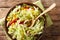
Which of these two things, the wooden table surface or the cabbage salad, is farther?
the wooden table surface

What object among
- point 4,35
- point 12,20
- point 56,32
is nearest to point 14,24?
point 12,20

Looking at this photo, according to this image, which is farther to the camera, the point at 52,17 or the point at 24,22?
the point at 52,17

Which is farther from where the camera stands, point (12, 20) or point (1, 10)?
point (1, 10)

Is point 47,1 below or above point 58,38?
above

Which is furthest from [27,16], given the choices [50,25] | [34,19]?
[50,25]

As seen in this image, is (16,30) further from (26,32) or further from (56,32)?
(56,32)

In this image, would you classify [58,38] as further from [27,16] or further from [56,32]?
[27,16]

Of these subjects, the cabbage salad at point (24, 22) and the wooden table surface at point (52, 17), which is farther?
the wooden table surface at point (52, 17)
